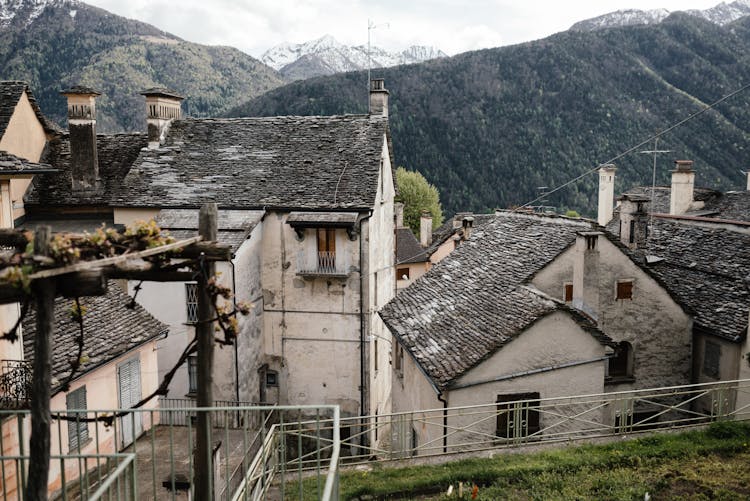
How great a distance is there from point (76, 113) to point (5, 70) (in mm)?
98072

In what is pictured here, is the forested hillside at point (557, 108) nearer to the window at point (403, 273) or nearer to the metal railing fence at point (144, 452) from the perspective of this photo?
the window at point (403, 273)

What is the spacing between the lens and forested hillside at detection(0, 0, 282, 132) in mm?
98188

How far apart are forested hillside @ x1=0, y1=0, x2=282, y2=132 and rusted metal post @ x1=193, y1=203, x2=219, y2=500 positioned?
301 feet

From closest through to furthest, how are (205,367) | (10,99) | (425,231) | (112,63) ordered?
1. (205,367)
2. (10,99)
3. (425,231)
4. (112,63)

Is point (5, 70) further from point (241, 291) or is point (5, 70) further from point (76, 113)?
point (241, 291)

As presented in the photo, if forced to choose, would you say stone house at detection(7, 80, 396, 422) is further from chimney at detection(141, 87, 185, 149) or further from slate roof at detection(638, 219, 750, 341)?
slate roof at detection(638, 219, 750, 341)

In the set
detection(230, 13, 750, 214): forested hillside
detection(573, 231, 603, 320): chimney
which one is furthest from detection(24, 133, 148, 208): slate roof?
detection(230, 13, 750, 214): forested hillside

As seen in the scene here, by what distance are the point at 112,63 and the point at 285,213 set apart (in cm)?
10472

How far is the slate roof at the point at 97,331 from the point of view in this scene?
12.8 m

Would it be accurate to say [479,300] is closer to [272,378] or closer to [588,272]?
[588,272]

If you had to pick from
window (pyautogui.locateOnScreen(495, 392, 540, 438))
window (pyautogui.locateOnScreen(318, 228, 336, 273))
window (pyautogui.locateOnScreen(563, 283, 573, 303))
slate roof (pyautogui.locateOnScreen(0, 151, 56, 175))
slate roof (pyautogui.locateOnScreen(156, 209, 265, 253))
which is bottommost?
window (pyautogui.locateOnScreen(495, 392, 540, 438))

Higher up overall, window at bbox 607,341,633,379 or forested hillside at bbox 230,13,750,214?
forested hillside at bbox 230,13,750,214

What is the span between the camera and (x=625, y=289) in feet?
56.9

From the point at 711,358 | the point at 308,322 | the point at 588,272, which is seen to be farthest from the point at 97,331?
the point at 711,358
